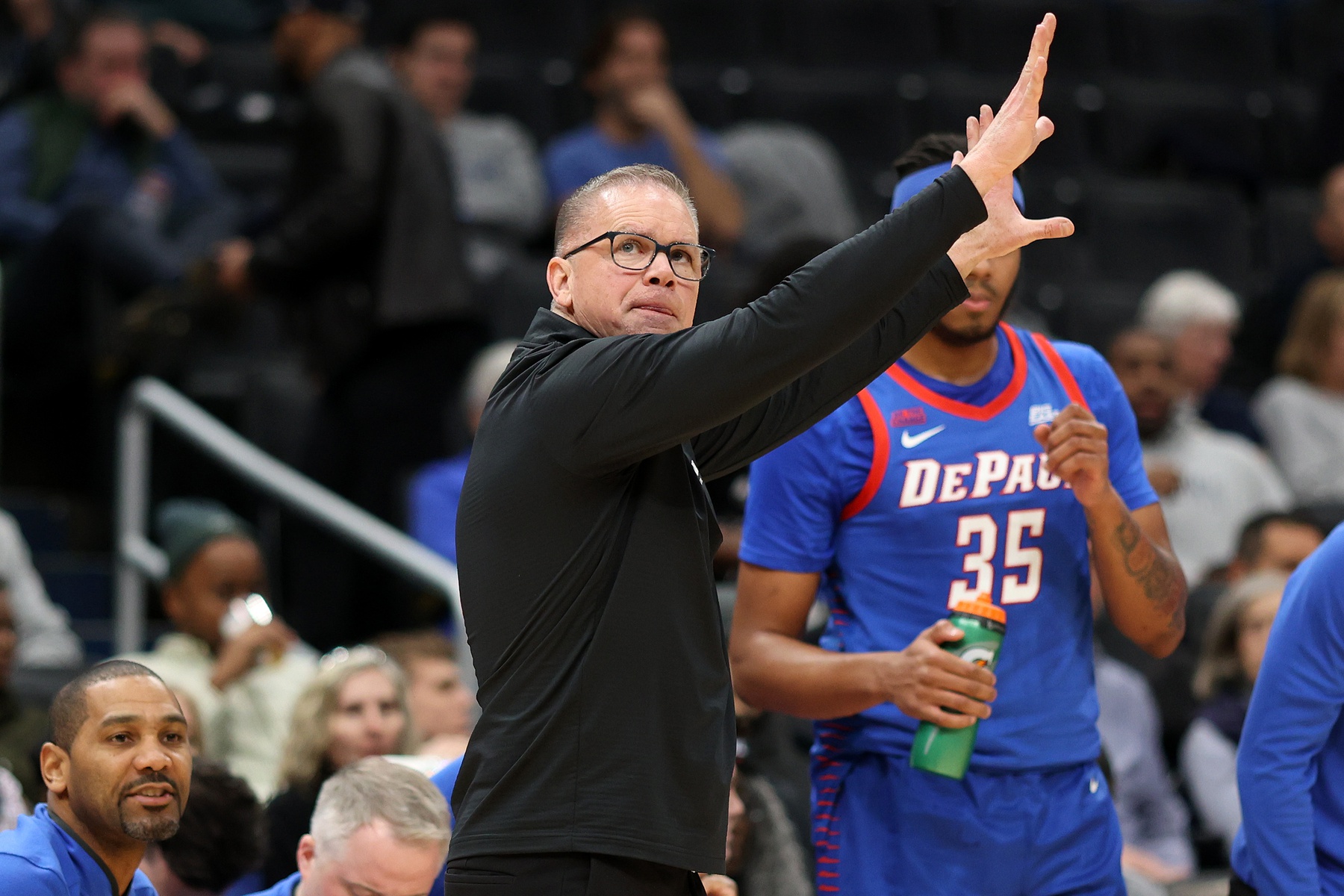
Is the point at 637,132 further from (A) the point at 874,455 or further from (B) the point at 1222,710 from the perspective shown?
(A) the point at 874,455

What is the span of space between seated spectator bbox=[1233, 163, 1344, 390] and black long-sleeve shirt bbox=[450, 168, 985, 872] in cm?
581

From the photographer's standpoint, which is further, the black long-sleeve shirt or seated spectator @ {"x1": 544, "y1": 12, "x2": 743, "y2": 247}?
seated spectator @ {"x1": 544, "y1": 12, "x2": 743, "y2": 247}

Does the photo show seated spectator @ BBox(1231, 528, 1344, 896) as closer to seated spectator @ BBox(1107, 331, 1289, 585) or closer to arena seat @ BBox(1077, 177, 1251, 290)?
seated spectator @ BBox(1107, 331, 1289, 585)

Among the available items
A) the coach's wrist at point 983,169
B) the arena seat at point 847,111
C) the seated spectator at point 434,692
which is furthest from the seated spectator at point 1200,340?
the coach's wrist at point 983,169

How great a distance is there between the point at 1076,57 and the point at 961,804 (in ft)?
22.6

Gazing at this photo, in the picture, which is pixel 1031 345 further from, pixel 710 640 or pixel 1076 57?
pixel 1076 57

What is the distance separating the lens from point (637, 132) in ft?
23.4

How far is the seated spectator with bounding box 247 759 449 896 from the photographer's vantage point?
117 inches

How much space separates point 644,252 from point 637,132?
16.3ft

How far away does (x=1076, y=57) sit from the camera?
9.08 metres

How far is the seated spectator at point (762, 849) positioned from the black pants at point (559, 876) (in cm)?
185

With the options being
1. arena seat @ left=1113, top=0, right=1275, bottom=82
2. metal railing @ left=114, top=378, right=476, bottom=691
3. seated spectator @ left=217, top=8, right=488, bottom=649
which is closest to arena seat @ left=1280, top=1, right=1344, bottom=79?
arena seat @ left=1113, top=0, right=1275, bottom=82

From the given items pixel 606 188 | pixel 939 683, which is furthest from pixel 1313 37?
pixel 606 188

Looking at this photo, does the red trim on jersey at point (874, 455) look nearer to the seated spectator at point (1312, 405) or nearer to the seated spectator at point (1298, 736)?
the seated spectator at point (1298, 736)
